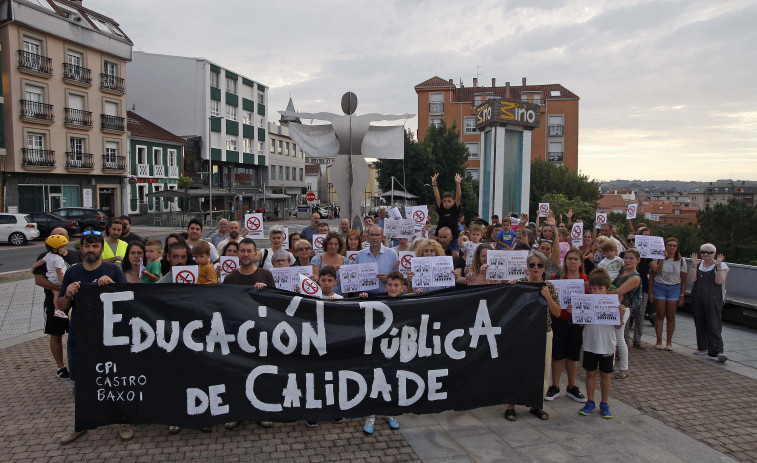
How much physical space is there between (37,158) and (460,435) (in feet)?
117

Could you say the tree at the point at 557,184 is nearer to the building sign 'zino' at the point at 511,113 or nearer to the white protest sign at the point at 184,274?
the building sign 'zino' at the point at 511,113

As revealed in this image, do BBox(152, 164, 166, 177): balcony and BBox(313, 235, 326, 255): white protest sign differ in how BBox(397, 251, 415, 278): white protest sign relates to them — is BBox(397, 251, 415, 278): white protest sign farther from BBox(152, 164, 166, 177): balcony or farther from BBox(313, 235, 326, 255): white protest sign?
BBox(152, 164, 166, 177): balcony

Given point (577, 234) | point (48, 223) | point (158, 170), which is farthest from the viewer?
point (158, 170)

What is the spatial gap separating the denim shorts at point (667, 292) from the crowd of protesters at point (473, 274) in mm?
14

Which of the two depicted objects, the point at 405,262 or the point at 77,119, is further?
the point at 77,119

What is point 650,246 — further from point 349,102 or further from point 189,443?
point 349,102

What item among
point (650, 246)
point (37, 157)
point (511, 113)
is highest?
point (511, 113)

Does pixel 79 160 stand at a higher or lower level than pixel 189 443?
higher

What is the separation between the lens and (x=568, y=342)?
19.5 feet

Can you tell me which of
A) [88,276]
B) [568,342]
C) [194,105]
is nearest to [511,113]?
[568,342]

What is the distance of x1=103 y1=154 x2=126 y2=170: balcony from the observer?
3744cm

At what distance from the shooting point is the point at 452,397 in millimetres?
5176

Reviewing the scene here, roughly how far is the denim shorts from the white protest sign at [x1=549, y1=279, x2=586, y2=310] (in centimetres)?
333

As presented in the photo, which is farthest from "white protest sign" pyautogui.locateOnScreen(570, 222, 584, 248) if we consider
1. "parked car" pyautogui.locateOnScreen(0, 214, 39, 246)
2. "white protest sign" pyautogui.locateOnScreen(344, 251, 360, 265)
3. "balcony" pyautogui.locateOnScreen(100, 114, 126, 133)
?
"balcony" pyautogui.locateOnScreen(100, 114, 126, 133)
